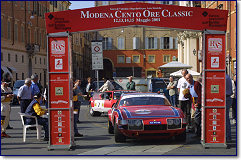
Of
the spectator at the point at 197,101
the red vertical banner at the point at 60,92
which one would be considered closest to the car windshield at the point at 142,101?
the spectator at the point at 197,101

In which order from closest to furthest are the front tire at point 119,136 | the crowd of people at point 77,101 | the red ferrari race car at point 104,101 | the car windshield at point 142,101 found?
1. the front tire at point 119,136
2. the crowd of people at point 77,101
3. the car windshield at point 142,101
4. the red ferrari race car at point 104,101

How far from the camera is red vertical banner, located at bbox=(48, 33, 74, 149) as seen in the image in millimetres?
11602

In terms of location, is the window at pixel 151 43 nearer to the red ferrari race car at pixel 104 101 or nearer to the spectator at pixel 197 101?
the red ferrari race car at pixel 104 101

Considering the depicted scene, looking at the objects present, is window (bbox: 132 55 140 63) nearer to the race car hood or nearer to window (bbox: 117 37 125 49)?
window (bbox: 117 37 125 49)

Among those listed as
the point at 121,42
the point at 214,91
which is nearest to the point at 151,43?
the point at 121,42

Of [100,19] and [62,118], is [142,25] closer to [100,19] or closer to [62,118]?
[100,19]

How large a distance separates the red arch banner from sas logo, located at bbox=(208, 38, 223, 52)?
0.86ft

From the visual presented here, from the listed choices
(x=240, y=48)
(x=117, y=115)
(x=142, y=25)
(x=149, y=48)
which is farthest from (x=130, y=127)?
(x=149, y=48)

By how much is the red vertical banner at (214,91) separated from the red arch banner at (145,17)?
34cm

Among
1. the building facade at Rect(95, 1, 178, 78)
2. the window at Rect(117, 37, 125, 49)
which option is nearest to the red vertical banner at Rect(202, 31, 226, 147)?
the building facade at Rect(95, 1, 178, 78)

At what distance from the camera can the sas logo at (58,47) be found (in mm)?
11586

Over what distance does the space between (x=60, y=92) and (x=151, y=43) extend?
208 ft

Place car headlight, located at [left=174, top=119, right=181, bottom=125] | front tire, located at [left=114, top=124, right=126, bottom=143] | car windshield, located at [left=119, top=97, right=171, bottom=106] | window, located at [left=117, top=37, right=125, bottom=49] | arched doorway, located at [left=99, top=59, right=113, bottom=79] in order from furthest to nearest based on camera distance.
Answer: arched doorway, located at [left=99, top=59, right=113, bottom=79] < window, located at [left=117, top=37, right=125, bottom=49] < car windshield, located at [left=119, top=97, right=171, bottom=106] < front tire, located at [left=114, top=124, right=126, bottom=143] < car headlight, located at [left=174, top=119, right=181, bottom=125]

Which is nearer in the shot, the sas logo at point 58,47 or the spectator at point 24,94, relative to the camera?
the sas logo at point 58,47
